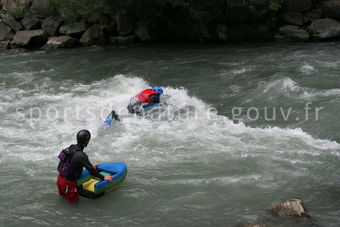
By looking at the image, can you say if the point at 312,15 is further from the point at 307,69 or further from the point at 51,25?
the point at 51,25

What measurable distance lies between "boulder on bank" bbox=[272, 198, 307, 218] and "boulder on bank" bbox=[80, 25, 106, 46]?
49.8 ft

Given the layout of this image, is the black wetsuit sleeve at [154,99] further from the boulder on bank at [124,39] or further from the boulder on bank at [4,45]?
the boulder on bank at [4,45]

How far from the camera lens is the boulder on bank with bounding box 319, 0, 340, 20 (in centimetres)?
1762

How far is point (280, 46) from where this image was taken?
17016 mm

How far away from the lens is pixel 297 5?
18.3 metres

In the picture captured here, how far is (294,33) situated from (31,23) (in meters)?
12.3

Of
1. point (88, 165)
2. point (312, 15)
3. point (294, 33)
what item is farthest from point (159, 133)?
point (312, 15)

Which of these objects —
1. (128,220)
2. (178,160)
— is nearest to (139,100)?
(178,160)

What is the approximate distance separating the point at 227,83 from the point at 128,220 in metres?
7.27

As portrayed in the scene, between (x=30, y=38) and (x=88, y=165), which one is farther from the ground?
(x=30, y=38)

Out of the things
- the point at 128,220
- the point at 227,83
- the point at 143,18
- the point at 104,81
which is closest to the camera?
the point at 128,220

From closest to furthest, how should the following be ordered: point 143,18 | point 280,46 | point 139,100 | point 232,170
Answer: point 232,170
point 139,100
point 280,46
point 143,18

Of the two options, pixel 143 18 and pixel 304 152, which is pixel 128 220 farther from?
pixel 143 18

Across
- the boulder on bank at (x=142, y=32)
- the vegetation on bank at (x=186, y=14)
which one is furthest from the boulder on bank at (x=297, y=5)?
the boulder on bank at (x=142, y=32)
